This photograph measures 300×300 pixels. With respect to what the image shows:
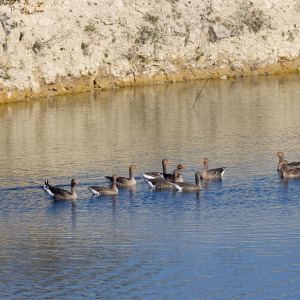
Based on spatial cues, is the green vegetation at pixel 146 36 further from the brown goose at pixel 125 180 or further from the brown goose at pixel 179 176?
the brown goose at pixel 125 180

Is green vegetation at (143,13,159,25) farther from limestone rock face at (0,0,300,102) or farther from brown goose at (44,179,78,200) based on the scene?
brown goose at (44,179,78,200)

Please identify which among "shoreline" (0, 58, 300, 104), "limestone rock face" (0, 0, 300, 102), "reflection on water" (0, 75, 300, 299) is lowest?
"reflection on water" (0, 75, 300, 299)

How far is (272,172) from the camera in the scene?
40.3 m

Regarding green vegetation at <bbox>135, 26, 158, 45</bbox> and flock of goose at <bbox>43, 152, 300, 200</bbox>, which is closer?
flock of goose at <bbox>43, 152, 300, 200</bbox>

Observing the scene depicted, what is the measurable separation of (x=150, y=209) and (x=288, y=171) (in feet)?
24.1

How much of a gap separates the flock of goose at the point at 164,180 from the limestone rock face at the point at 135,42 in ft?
94.6

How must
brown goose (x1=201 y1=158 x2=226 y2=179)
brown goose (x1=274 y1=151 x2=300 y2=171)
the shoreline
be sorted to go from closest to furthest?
brown goose (x1=201 y1=158 x2=226 y2=179)
brown goose (x1=274 y1=151 x2=300 y2=171)
the shoreline

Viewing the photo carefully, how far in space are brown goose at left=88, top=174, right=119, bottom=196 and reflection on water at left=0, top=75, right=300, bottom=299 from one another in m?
0.46

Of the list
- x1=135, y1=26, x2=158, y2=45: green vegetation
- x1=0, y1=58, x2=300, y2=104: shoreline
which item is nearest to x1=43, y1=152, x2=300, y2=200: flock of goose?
x1=0, y1=58, x2=300, y2=104: shoreline

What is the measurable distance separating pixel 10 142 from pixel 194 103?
15.2 meters

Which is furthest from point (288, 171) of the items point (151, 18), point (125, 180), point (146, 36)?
point (151, 18)

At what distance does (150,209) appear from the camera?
34562mm

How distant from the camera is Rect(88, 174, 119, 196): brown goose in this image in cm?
3688

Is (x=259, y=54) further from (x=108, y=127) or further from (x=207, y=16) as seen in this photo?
(x=108, y=127)
